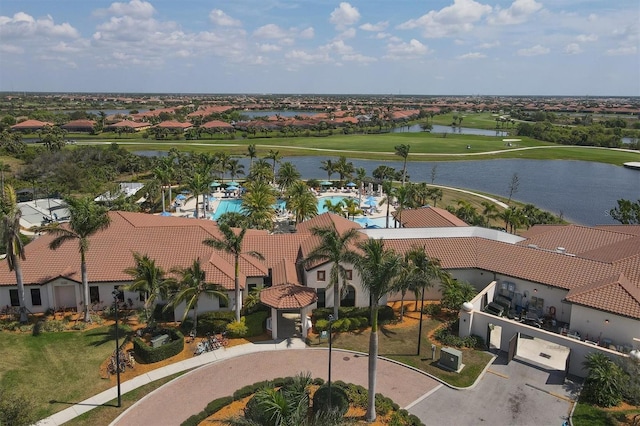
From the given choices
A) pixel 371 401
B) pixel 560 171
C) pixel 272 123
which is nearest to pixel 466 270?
pixel 371 401

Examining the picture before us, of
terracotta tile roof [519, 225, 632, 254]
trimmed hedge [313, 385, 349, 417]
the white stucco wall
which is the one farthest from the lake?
trimmed hedge [313, 385, 349, 417]

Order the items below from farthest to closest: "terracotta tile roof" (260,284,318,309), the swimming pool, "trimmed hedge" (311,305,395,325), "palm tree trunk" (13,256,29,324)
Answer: the swimming pool
"trimmed hedge" (311,305,395,325)
"palm tree trunk" (13,256,29,324)
"terracotta tile roof" (260,284,318,309)

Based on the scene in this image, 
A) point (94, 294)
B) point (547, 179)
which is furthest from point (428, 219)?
point (547, 179)

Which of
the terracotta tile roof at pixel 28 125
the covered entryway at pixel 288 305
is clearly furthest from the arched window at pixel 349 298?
the terracotta tile roof at pixel 28 125

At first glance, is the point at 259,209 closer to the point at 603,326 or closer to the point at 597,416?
the point at 603,326

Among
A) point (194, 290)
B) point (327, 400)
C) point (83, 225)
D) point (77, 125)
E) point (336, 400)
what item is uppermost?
point (77, 125)

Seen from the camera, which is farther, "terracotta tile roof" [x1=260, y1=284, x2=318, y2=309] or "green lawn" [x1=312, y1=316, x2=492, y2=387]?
"terracotta tile roof" [x1=260, y1=284, x2=318, y2=309]

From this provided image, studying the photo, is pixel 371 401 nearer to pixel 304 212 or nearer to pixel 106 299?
pixel 106 299

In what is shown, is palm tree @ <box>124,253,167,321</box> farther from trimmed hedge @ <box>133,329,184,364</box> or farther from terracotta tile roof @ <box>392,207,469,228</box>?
terracotta tile roof @ <box>392,207,469,228</box>
